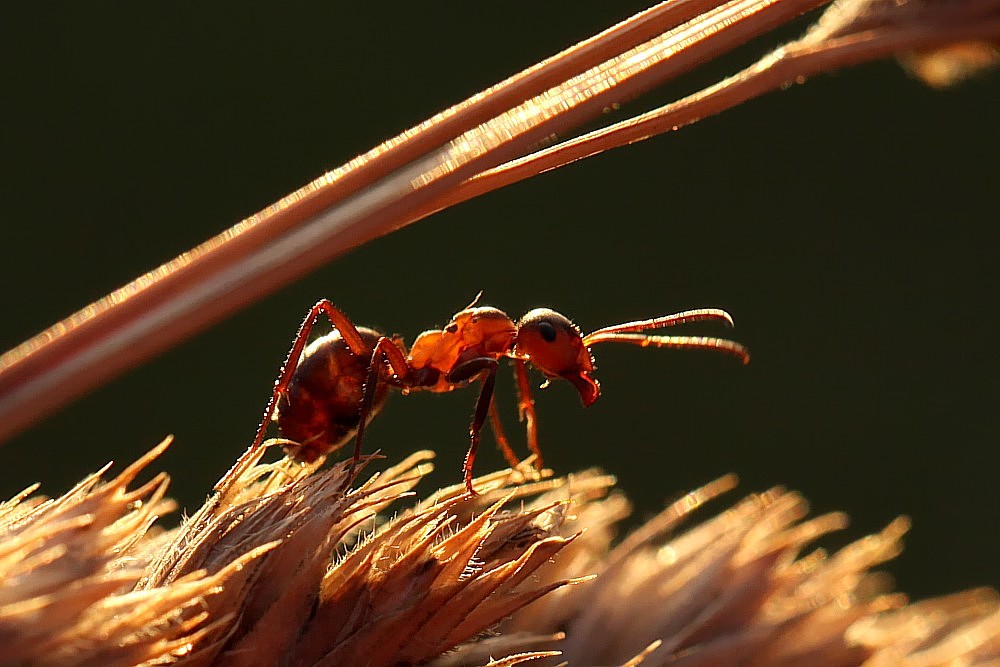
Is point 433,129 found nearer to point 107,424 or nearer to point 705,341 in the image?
point 705,341

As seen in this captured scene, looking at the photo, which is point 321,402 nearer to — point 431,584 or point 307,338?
point 307,338

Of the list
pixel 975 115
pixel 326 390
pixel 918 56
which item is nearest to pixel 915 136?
pixel 975 115

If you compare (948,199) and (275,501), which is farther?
(948,199)

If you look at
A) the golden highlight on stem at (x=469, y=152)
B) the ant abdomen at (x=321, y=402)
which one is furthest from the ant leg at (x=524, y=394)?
the golden highlight on stem at (x=469, y=152)

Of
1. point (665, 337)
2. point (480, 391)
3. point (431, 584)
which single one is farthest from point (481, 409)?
point (431, 584)

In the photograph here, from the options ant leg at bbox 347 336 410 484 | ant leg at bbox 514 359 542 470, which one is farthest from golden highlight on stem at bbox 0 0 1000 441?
ant leg at bbox 514 359 542 470

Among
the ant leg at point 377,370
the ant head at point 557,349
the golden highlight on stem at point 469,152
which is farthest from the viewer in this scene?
the ant head at point 557,349

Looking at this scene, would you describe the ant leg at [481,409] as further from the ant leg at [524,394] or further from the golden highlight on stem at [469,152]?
the golden highlight on stem at [469,152]
